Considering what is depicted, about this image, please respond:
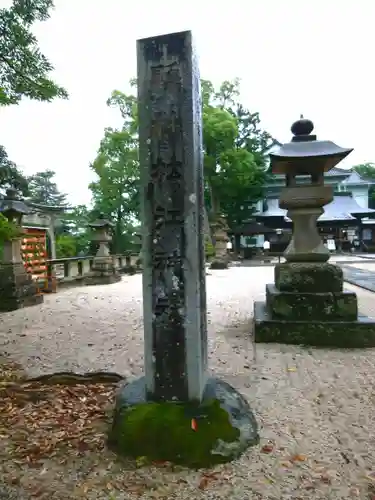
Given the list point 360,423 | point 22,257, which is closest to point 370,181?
point 22,257

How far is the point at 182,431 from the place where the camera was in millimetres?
2053

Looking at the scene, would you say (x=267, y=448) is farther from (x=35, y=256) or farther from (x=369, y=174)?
(x=369, y=174)

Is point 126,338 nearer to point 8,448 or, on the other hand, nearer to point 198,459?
point 8,448

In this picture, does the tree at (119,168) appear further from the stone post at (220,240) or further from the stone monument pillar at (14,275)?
the stone monument pillar at (14,275)

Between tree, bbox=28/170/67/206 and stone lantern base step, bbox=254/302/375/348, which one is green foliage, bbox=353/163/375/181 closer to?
tree, bbox=28/170/67/206

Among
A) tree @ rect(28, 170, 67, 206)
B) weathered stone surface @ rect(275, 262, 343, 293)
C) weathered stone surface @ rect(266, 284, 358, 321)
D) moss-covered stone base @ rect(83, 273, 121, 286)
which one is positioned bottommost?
moss-covered stone base @ rect(83, 273, 121, 286)

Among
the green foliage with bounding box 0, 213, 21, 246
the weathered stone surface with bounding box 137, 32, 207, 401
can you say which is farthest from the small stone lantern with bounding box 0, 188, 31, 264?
the weathered stone surface with bounding box 137, 32, 207, 401

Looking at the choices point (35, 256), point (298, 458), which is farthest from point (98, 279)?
point (298, 458)

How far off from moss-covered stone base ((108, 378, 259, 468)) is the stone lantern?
2.32m

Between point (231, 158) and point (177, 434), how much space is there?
869 inches

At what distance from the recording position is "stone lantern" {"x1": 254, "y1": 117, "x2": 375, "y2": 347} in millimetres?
4297

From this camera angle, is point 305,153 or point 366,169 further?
point 366,169

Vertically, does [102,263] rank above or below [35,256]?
below

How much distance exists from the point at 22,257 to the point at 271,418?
26.2 feet
